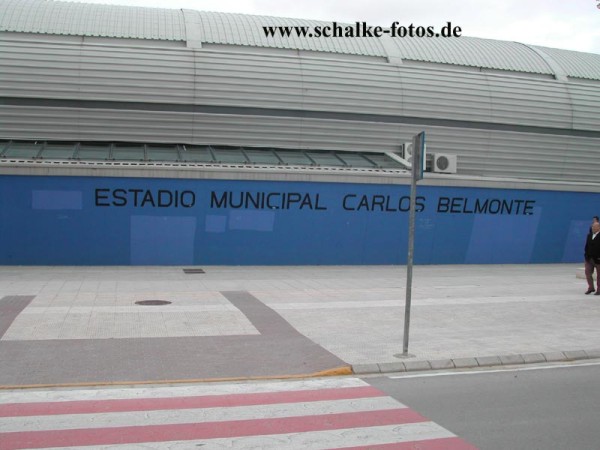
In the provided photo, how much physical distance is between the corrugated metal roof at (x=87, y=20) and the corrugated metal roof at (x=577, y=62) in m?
16.9

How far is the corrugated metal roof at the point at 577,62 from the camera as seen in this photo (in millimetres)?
27500

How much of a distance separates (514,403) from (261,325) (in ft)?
15.8

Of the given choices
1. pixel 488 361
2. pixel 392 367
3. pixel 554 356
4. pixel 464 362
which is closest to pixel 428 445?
pixel 392 367

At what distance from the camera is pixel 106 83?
67.9 feet

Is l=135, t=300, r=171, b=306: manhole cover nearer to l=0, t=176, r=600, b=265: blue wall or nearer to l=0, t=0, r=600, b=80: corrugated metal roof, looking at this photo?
l=0, t=176, r=600, b=265: blue wall

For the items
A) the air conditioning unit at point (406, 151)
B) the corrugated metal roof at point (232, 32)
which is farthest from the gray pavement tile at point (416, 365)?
the corrugated metal roof at point (232, 32)

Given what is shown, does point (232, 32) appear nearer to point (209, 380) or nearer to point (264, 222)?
point (264, 222)

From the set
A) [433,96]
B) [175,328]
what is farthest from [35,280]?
[433,96]

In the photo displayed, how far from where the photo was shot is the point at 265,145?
21750 millimetres

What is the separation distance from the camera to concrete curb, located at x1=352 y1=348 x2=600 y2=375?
8.20 metres

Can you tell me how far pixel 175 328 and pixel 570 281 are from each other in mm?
12666

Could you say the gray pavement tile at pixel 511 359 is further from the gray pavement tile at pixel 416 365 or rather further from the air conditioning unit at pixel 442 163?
the air conditioning unit at pixel 442 163

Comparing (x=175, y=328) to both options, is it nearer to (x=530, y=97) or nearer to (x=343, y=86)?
(x=343, y=86)

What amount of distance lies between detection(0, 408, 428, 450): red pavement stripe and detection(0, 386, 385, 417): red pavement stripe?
0.58 m
